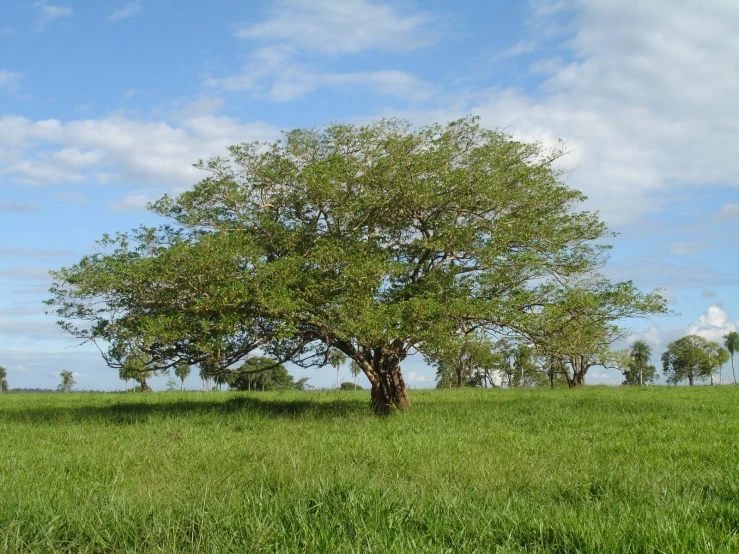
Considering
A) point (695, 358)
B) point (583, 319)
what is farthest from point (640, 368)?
point (583, 319)

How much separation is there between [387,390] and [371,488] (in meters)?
12.9

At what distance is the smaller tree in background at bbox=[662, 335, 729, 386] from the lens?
304 feet

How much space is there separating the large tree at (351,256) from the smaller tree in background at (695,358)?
84663 mm

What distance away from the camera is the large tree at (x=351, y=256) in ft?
52.9

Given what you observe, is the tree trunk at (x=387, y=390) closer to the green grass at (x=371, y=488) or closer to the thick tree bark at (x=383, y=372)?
the thick tree bark at (x=383, y=372)

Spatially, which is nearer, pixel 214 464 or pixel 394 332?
pixel 214 464

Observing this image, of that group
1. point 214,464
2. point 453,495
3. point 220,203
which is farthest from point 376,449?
point 220,203

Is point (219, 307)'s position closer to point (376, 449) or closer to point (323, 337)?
point (323, 337)

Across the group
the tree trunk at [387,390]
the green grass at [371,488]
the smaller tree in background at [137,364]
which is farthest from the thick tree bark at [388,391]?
the smaller tree in background at [137,364]

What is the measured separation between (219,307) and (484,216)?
812 cm

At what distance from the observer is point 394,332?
15.7m

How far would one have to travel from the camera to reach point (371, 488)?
22.5 feet

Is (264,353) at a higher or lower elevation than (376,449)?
higher

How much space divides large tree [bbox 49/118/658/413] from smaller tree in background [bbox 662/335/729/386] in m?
84.7
